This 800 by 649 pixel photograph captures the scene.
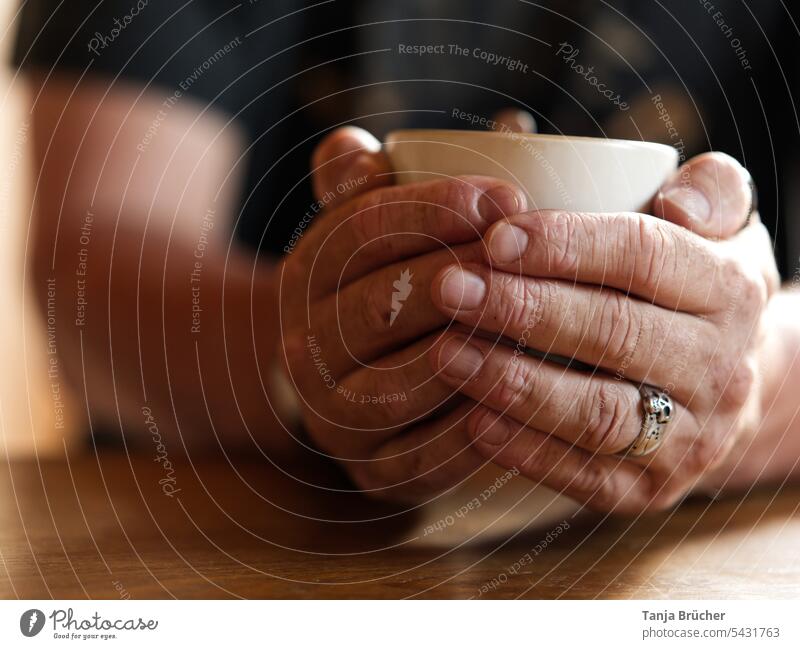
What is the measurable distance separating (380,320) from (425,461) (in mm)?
48

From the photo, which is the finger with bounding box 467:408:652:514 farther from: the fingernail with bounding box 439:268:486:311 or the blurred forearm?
the blurred forearm

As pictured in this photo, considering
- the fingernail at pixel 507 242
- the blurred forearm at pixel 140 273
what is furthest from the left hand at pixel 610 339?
the blurred forearm at pixel 140 273

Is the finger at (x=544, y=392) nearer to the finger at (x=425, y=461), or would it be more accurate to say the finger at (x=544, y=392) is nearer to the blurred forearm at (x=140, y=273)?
the finger at (x=425, y=461)

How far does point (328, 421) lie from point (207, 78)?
0.23 meters

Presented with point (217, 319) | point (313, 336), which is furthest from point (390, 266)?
point (217, 319)

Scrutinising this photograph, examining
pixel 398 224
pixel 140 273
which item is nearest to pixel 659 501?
pixel 398 224

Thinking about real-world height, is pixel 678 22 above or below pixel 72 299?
above

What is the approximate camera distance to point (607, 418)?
213 millimetres

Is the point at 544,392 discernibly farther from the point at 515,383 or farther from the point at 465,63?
the point at 465,63

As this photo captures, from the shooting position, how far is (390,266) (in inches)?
8.9

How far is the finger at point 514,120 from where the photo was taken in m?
0.27

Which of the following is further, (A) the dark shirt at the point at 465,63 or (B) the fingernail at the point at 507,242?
(A) the dark shirt at the point at 465,63
